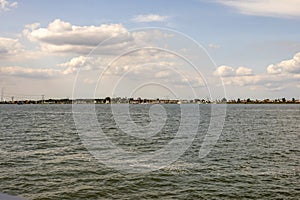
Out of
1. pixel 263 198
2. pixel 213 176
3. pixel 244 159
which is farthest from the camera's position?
pixel 244 159

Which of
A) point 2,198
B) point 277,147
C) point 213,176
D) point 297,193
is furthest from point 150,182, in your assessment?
point 277,147

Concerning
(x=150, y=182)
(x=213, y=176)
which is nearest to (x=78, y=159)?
(x=150, y=182)

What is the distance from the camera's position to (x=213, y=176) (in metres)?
25.0

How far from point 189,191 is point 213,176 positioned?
444 centimetres

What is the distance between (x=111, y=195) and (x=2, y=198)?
1122 centimetres

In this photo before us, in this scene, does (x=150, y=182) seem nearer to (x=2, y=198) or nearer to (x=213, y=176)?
(x=213, y=176)

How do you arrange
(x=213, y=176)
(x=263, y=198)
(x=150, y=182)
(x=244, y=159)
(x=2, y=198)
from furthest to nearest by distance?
1. (x=244, y=159)
2. (x=213, y=176)
3. (x=150, y=182)
4. (x=263, y=198)
5. (x=2, y=198)

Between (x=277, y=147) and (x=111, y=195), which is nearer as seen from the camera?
(x=111, y=195)

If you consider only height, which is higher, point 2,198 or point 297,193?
point 2,198

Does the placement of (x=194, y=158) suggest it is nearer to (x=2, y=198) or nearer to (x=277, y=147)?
(x=277, y=147)

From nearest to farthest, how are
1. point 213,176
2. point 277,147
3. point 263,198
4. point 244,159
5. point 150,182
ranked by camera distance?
point 263,198 → point 150,182 → point 213,176 → point 244,159 → point 277,147

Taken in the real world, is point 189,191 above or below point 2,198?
below

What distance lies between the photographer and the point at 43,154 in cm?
3347

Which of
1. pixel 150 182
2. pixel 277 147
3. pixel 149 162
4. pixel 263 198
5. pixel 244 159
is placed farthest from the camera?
pixel 277 147
